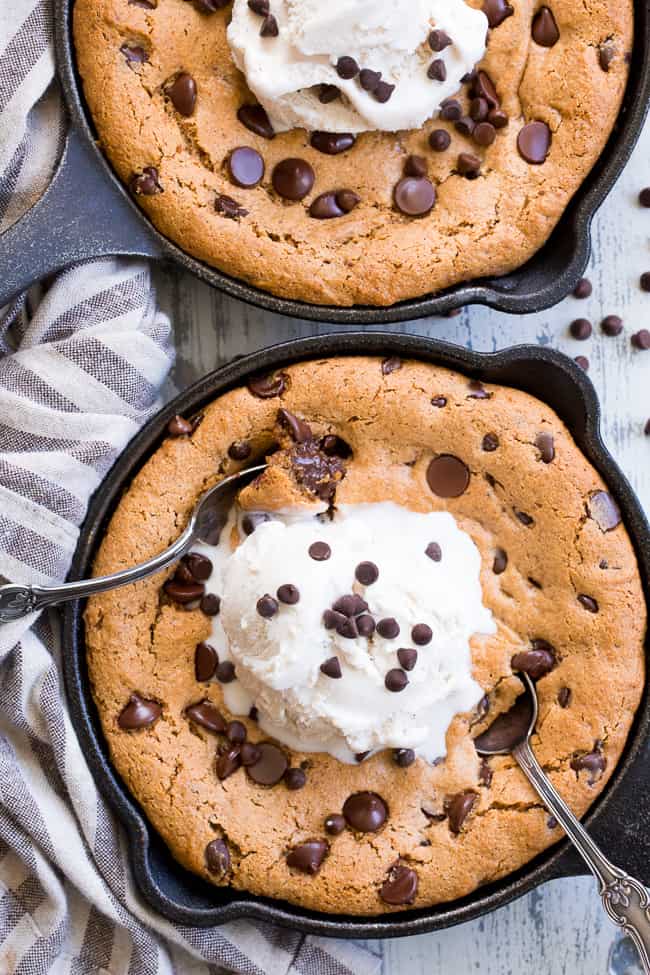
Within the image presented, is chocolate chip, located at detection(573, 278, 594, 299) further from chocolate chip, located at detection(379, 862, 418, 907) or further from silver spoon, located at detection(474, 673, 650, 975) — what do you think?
chocolate chip, located at detection(379, 862, 418, 907)

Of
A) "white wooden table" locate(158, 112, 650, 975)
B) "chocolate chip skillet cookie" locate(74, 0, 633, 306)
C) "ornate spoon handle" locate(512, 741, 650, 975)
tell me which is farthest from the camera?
"white wooden table" locate(158, 112, 650, 975)

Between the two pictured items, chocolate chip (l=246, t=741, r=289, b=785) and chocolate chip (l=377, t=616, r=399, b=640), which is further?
chocolate chip (l=246, t=741, r=289, b=785)

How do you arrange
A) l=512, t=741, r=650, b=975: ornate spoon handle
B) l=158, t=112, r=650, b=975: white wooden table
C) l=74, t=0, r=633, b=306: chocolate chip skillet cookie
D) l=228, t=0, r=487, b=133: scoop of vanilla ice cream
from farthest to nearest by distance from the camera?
l=158, t=112, r=650, b=975: white wooden table → l=74, t=0, r=633, b=306: chocolate chip skillet cookie → l=228, t=0, r=487, b=133: scoop of vanilla ice cream → l=512, t=741, r=650, b=975: ornate spoon handle

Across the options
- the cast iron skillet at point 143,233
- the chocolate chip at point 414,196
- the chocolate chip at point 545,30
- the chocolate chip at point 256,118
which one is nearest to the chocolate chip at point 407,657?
the cast iron skillet at point 143,233

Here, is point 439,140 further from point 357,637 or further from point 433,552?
point 357,637

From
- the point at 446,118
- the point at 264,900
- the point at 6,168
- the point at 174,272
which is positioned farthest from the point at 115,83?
the point at 264,900

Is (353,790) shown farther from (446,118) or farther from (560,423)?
(446,118)

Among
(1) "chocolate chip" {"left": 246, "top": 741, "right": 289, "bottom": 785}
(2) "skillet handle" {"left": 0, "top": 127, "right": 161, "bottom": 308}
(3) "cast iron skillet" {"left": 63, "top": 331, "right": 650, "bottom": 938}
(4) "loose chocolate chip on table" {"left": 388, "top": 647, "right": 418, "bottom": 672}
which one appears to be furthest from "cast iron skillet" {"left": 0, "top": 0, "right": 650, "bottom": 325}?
(1) "chocolate chip" {"left": 246, "top": 741, "right": 289, "bottom": 785}
